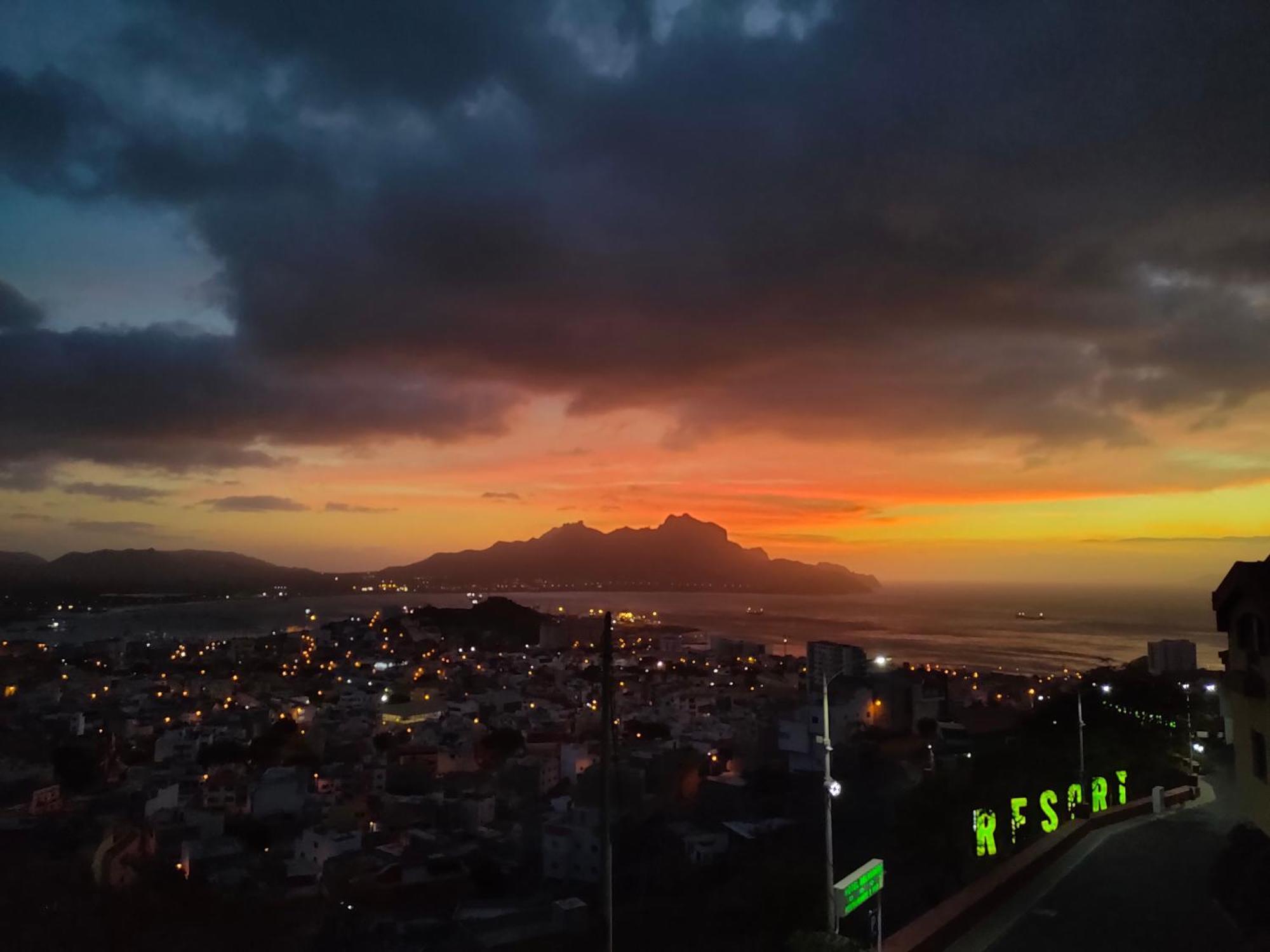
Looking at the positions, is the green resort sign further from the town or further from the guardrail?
→ the town

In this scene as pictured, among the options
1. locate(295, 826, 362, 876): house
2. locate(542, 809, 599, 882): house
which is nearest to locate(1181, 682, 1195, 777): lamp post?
locate(542, 809, 599, 882): house

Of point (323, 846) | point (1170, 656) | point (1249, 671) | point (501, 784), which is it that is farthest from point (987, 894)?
point (1170, 656)

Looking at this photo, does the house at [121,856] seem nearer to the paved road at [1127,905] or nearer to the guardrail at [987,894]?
the guardrail at [987,894]

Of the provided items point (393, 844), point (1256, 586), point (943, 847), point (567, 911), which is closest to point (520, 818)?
point (393, 844)

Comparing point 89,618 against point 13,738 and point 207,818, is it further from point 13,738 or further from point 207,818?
point 207,818

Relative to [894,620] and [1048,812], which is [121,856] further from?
[894,620]
